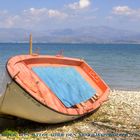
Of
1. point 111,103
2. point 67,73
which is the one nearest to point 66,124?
point 67,73

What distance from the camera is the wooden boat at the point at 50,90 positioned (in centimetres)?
1073

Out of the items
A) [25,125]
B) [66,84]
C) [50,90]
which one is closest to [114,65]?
[66,84]

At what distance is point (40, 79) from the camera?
39.9 ft

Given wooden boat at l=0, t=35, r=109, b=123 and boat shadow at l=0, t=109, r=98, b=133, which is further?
boat shadow at l=0, t=109, r=98, b=133

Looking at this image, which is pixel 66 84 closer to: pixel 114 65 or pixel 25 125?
pixel 25 125

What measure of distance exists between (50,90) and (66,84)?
1.20 m

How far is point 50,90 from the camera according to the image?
11.9 m

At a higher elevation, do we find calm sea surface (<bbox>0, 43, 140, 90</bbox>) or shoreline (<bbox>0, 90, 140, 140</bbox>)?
shoreline (<bbox>0, 90, 140, 140</bbox>)

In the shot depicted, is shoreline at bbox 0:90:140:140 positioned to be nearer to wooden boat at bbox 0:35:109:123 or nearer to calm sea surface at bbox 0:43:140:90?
wooden boat at bbox 0:35:109:123

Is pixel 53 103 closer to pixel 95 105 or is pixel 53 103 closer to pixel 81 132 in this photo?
pixel 81 132

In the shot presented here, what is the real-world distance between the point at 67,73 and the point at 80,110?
2229mm

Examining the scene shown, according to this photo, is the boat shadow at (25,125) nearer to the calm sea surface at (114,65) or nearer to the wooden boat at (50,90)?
the wooden boat at (50,90)

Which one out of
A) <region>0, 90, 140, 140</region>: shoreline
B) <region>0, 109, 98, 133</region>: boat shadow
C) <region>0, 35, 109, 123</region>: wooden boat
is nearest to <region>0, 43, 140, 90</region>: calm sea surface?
<region>0, 35, 109, 123</region>: wooden boat

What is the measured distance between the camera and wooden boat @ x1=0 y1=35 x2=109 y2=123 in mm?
10734
